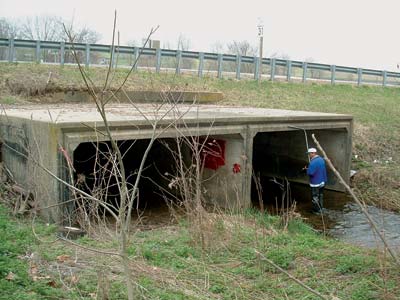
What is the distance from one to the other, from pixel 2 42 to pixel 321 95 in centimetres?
1454

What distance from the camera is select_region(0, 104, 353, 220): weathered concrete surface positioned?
9156 mm

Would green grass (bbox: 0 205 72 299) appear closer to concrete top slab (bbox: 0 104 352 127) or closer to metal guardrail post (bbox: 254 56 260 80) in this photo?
concrete top slab (bbox: 0 104 352 127)

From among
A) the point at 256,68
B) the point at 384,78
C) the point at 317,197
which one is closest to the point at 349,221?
the point at 317,197

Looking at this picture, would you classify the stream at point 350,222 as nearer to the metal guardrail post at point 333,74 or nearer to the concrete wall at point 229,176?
the concrete wall at point 229,176

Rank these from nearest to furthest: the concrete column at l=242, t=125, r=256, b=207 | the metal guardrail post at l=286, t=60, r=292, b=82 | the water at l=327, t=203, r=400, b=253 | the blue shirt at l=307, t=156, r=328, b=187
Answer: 1. the water at l=327, t=203, r=400, b=253
2. the concrete column at l=242, t=125, r=256, b=207
3. the blue shirt at l=307, t=156, r=328, b=187
4. the metal guardrail post at l=286, t=60, r=292, b=82

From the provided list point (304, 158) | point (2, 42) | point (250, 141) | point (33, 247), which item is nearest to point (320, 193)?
point (250, 141)

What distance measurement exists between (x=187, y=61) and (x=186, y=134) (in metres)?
13.8

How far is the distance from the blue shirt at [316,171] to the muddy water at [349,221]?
849 millimetres

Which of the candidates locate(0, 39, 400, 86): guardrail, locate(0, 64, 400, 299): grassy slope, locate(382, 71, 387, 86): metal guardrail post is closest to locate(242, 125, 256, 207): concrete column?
locate(0, 64, 400, 299): grassy slope

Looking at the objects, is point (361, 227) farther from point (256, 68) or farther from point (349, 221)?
point (256, 68)

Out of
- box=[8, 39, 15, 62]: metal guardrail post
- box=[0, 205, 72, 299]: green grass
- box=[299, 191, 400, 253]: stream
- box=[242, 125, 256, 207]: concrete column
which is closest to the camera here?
box=[0, 205, 72, 299]: green grass

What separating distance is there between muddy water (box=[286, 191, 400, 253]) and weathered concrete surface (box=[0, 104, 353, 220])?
1654 mm

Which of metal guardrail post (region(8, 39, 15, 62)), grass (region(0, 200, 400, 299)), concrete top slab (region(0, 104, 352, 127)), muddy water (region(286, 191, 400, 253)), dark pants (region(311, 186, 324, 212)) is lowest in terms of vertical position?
muddy water (region(286, 191, 400, 253))

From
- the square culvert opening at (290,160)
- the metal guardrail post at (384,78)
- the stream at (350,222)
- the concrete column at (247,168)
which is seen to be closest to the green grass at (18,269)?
the stream at (350,222)
